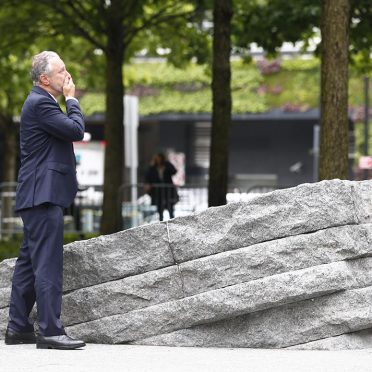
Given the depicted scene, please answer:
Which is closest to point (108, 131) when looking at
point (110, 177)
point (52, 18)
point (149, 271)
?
point (110, 177)

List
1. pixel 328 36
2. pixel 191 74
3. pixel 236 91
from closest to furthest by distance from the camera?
1. pixel 328 36
2. pixel 236 91
3. pixel 191 74

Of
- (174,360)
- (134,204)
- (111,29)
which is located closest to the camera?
(174,360)

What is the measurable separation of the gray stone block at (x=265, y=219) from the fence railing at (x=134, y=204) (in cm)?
1253

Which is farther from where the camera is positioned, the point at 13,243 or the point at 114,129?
the point at 13,243

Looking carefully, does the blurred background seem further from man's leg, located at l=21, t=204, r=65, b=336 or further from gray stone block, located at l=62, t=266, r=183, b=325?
man's leg, located at l=21, t=204, r=65, b=336

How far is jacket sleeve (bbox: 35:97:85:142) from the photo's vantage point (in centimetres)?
758

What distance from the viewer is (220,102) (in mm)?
15336

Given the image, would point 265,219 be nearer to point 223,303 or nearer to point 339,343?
point 223,303

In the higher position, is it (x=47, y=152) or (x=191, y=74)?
(x=191, y=74)

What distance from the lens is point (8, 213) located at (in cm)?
2411

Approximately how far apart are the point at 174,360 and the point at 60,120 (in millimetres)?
1686

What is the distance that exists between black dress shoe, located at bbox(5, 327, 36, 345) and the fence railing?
1265 centimetres

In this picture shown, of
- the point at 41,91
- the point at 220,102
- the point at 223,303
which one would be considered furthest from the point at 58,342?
the point at 220,102

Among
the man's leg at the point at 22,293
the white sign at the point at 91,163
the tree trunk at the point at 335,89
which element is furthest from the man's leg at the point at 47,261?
the white sign at the point at 91,163
